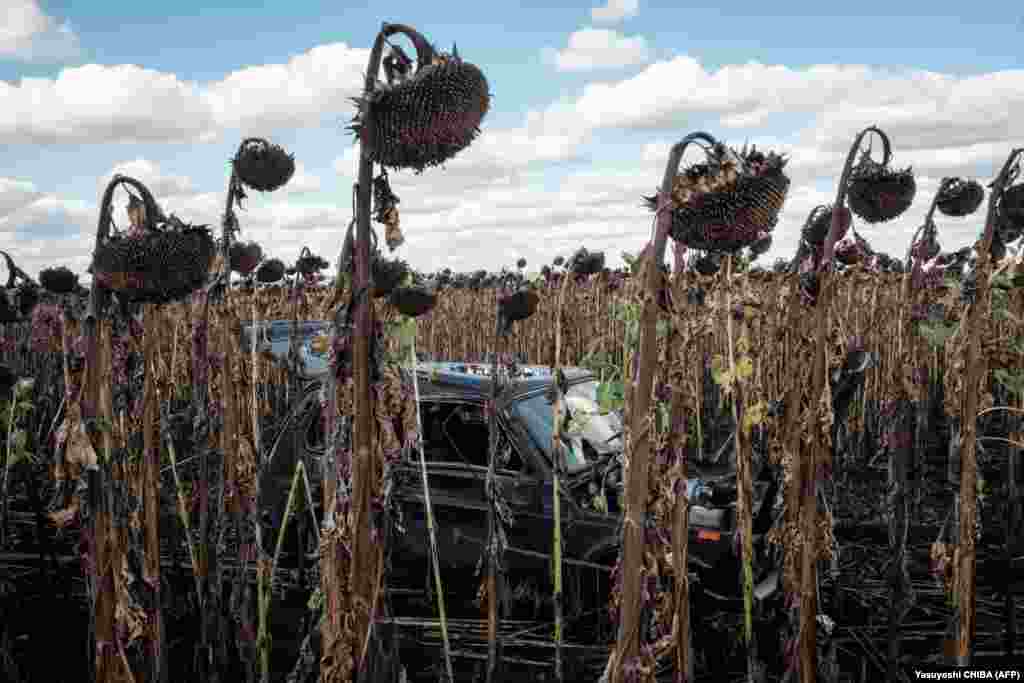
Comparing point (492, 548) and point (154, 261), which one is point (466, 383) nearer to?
point (492, 548)

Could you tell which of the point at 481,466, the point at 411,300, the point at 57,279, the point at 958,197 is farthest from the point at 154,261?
the point at 57,279

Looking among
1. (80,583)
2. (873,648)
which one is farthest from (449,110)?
(80,583)

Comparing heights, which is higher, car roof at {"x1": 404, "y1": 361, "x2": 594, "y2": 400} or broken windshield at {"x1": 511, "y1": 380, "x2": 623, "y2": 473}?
car roof at {"x1": 404, "y1": 361, "x2": 594, "y2": 400}

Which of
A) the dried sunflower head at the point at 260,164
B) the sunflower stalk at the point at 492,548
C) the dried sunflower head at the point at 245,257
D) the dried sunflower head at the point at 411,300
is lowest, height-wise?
the sunflower stalk at the point at 492,548

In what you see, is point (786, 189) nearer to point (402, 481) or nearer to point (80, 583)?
point (402, 481)

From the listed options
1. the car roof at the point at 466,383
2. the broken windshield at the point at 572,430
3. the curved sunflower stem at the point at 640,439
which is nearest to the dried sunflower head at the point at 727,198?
the curved sunflower stem at the point at 640,439

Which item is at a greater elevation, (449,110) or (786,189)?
(449,110)

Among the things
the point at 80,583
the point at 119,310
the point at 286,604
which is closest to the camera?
the point at 119,310

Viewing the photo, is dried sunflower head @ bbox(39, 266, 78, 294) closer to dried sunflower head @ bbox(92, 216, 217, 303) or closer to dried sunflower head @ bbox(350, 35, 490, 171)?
dried sunflower head @ bbox(92, 216, 217, 303)

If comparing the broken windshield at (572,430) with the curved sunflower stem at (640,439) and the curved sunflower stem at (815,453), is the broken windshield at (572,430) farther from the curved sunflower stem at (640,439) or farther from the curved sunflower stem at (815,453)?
the curved sunflower stem at (640,439)

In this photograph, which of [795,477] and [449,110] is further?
[795,477]

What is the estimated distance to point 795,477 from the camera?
2.83 meters

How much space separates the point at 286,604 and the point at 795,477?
132 inches

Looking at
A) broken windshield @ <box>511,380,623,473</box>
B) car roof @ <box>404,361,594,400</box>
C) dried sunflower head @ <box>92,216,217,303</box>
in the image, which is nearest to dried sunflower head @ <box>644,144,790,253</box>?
dried sunflower head @ <box>92,216,217,303</box>
